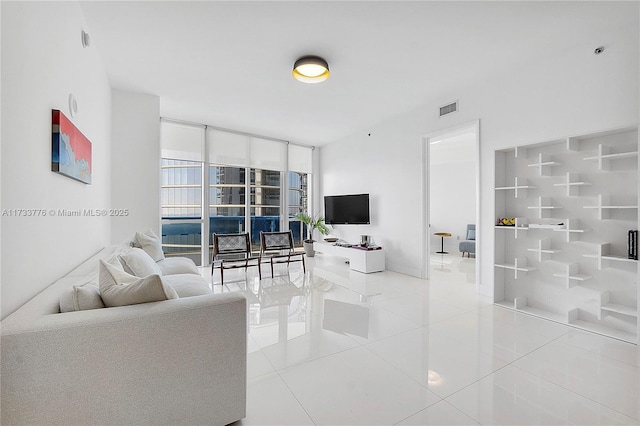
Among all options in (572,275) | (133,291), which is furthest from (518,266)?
(133,291)

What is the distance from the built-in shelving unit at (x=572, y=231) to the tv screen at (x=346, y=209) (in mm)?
2753

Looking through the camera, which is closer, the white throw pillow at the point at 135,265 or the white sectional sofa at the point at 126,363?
the white sectional sofa at the point at 126,363

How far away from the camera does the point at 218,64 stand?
3445 millimetres

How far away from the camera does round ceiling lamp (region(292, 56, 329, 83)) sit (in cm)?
323

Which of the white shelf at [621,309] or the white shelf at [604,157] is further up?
the white shelf at [604,157]

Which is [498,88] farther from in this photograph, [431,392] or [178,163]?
[178,163]

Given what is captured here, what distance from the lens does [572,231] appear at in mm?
2951

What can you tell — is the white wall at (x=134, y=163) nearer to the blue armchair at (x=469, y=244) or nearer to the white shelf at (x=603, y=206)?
Result: the white shelf at (x=603, y=206)

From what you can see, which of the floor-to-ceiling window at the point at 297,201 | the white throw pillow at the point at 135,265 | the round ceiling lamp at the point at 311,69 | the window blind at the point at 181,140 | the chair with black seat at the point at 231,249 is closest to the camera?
the white throw pillow at the point at 135,265

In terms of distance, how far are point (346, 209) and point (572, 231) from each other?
407cm

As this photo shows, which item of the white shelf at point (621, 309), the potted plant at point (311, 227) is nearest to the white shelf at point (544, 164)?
the white shelf at point (621, 309)

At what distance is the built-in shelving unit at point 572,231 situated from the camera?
2727 millimetres

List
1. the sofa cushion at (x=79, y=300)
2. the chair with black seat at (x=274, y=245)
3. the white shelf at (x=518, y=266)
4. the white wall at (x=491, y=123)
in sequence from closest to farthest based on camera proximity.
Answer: the sofa cushion at (x=79, y=300) < the white wall at (x=491, y=123) < the white shelf at (x=518, y=266) < the chair with black seat at (x=274, y=245)

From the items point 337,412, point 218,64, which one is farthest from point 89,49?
point 337,412
